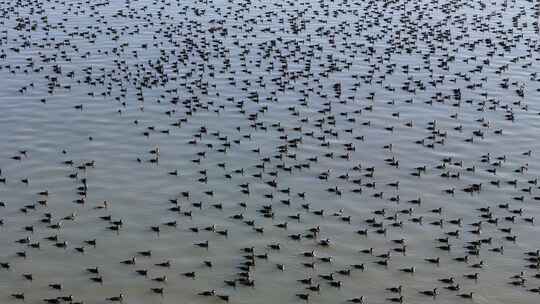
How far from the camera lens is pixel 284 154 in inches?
2116

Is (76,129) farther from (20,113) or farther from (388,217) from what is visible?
(388,217)

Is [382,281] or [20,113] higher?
[382,281]

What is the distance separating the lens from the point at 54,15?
8806 cm

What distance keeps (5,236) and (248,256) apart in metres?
12.7

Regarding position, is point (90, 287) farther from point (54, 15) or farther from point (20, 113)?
point (54, 15)

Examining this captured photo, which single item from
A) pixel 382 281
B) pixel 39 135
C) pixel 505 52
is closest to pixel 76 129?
pixel 39 135

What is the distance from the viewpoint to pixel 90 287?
1515 inches

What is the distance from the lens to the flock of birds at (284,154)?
40.3 meters

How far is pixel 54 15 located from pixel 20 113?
30876 mm

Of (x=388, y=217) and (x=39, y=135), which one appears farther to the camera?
(x=39, y=135)

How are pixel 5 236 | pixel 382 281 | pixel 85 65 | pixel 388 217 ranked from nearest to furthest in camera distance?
pixel 382 281 → pixel 5 236 → pixel 388 217 → pixel 85 65


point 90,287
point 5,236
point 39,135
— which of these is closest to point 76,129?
point 39,135

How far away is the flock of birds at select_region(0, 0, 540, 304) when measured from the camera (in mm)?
40312

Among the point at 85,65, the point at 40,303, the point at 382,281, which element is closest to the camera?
the point at 40,303
